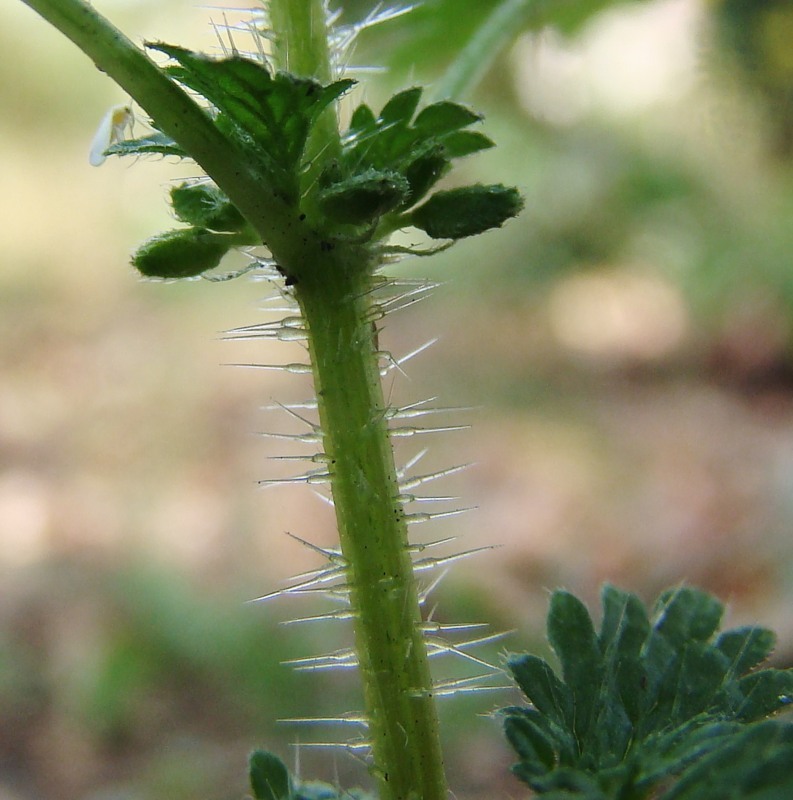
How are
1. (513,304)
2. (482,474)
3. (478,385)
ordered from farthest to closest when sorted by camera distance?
1. (513,304)
2. (478,385)
3. (482,474)

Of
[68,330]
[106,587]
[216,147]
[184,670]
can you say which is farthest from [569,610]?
[68,330]

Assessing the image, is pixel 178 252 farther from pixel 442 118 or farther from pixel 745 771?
pixel 745 771

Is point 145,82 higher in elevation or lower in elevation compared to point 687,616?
higher

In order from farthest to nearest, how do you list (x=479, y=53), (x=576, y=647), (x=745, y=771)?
(x=479, y=53)
(x=576, y=647)
(x=745, y=771)

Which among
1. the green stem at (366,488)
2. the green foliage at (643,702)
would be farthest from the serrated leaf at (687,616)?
the green stem at (366,488)

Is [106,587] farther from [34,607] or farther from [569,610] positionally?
[569,610]

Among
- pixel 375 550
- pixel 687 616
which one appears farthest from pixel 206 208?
pixel 687 616

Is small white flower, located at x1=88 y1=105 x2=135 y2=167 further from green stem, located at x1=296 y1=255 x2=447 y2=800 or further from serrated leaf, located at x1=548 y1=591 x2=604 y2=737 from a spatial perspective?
serrated leaf, located at x1=548 y1=591 x2=604 y2=737
